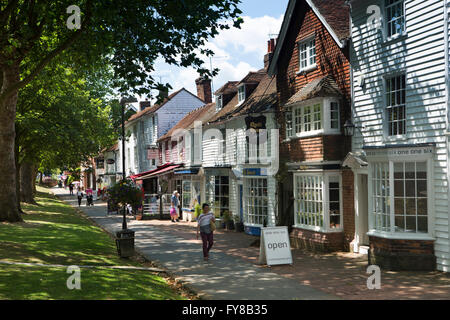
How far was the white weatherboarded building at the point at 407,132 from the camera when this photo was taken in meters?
13.3

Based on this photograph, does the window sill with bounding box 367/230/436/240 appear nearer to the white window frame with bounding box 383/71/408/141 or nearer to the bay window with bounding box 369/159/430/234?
the bay window with bounding box 369/159/430/234

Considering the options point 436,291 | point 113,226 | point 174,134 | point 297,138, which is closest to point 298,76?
point 297,138

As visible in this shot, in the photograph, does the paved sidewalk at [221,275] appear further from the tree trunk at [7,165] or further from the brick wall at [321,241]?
the tree trunk at [7,165]

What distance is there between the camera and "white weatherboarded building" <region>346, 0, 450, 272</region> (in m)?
13.3

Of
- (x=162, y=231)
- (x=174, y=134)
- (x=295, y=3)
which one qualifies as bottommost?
(x=162, y=231)

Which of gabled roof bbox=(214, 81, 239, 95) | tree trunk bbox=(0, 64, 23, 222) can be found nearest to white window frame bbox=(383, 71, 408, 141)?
tree trunk bbox=(0, 64, 23, 222)

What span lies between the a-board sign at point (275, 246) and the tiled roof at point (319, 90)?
5446 millimetres

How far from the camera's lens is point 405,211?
1404cm

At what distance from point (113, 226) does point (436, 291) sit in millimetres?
21028

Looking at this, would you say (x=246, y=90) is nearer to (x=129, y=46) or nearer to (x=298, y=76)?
(x=298, y=76)

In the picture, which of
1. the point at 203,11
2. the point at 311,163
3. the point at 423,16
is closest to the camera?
the point at 423,16

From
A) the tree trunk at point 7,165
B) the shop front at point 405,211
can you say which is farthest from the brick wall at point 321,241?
the tree trunk at point 7,165

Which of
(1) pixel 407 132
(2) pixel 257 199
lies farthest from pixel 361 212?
(2) pixel 257 199

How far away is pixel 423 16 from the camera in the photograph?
543 inches
